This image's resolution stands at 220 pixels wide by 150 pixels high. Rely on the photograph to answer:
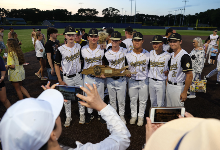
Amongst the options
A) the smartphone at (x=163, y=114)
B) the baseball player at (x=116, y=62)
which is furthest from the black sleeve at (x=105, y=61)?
the smartphone at (x=163, y=114)

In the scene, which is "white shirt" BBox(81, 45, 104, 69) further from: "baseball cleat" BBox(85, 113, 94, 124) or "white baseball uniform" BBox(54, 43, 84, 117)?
"baseball cleat" BBox(85, 113, 94, 124)

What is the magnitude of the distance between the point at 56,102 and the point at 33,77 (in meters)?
8.50

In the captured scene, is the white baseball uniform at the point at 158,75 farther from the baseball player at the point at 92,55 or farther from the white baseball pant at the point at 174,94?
the baseball player at the point at 92,55

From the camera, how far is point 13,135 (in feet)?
3.31

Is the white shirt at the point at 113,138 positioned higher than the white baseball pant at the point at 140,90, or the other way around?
the white shirt at the point at 113,138

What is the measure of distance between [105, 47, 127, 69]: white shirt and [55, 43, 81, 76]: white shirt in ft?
3.03

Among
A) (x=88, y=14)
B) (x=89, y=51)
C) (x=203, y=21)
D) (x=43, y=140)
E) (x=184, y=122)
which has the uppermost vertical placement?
(x=88, y=14)

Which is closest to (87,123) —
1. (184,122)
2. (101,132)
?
(101,132)

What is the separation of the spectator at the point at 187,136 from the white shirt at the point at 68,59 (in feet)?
11.9

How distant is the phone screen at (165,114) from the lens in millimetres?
1935

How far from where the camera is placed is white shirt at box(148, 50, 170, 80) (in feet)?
13.1

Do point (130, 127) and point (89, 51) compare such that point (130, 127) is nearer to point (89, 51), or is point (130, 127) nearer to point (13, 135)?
point (89, 51)

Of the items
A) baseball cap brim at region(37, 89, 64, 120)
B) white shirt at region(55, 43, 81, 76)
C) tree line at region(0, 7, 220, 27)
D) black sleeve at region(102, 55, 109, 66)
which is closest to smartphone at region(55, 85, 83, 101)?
baseball cap brim at region(37, 89, 64, 120)

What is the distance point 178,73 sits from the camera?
12.4ft
